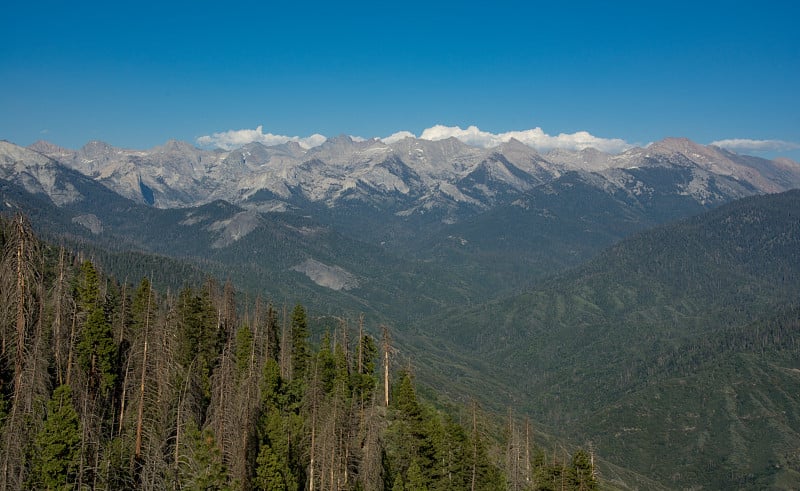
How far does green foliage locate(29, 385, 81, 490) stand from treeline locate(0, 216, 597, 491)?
3.9 inches

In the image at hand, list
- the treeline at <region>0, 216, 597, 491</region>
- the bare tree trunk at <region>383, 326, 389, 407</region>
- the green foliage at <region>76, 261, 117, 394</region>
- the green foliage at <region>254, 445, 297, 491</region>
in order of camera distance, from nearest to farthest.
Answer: the treeline at <region>0, 216, 597, 491</region> → the green foliage at <region>254, 445, 297, 491</region> → the green foliage at <region>76, 261, 117, 394</region> → the bare tree trunk at <region>383, 326, 389, 407</region>

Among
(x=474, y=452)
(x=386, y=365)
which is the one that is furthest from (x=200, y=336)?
(x=474, y=452)

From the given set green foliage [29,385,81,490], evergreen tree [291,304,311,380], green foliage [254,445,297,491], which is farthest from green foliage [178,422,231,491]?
evergreen tree [291,304,311,380]

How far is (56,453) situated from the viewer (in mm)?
41906

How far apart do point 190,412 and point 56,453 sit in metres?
14.1

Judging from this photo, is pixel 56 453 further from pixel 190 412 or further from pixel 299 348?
pixel 299 348

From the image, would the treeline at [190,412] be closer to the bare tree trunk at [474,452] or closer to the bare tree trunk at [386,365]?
the bare tree trunk at [474,452]

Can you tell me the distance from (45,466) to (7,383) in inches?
340

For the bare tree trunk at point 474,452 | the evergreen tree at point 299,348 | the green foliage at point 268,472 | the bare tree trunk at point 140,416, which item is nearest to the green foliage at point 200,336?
the evergreen tree at point 299,348

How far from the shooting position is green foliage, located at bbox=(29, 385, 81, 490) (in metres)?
41.6

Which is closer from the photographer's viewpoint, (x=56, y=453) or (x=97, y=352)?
(x=56, y=453)

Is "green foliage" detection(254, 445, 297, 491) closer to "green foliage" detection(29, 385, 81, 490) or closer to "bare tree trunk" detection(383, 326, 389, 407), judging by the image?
"green foliage" detection(29, 385, 81, 490)

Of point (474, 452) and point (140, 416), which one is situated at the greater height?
point (140, 416)

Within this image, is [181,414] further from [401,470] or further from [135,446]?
[401,470]
